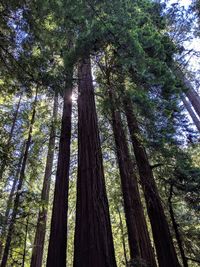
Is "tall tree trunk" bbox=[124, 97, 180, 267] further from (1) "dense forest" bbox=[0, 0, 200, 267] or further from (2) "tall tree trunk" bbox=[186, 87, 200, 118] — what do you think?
(2) "tall tree trunk" bbox=[186, 87, 200, 118]

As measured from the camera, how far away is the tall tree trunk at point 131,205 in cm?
510

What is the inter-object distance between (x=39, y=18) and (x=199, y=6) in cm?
519

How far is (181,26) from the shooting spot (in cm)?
1006

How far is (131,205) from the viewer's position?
18.7ft

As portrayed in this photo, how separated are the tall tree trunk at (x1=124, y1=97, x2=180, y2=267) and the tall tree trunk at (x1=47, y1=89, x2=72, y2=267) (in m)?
1.73

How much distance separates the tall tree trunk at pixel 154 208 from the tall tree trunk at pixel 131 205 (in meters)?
0.30

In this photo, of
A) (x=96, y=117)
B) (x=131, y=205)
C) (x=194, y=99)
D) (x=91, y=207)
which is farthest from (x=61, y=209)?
(x=194, y=99)

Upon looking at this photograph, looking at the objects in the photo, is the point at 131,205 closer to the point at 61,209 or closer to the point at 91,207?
the point at 61,209

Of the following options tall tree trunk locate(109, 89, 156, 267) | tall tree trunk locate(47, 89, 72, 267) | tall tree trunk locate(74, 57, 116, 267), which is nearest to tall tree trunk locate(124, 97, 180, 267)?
tall tree trunk locate(109, 89, 156, 267)

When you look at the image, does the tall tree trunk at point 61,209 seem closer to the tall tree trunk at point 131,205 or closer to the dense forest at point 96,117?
the dense forest at point 96,117

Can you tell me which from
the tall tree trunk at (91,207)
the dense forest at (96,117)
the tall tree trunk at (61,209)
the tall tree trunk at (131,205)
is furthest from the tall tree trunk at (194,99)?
the tall tree trunk at (91,207)

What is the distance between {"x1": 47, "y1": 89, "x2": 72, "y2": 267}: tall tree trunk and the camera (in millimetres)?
4387

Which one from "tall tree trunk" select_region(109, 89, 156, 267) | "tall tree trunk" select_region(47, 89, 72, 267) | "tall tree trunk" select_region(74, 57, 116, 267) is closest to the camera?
"tall tree trunk" select_region(74, 57, 116, 267)

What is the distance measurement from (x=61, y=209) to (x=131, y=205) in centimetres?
169
